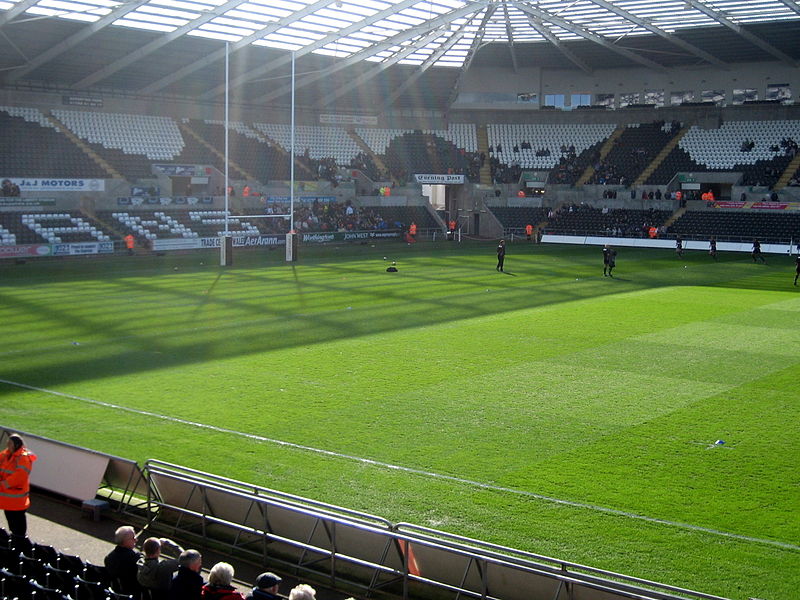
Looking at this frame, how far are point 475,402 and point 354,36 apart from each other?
42.3m

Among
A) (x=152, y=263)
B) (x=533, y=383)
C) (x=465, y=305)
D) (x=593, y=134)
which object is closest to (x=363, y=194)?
(x=593, y=134)

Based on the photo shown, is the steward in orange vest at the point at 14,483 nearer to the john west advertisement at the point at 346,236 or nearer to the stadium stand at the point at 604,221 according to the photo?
the john west advertisement at the point at 346,236

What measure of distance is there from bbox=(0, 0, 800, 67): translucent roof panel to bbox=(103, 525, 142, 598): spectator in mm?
36360

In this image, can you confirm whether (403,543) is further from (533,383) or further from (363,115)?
(363,115)

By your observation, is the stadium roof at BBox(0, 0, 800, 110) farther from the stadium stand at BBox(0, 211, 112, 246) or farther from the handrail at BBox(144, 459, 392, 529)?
the handrail at BBox(144, 459, 392, 529)

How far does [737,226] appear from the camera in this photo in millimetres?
60562

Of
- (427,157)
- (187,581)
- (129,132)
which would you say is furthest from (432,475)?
(427,157)

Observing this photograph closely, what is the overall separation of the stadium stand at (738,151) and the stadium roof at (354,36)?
488 cm

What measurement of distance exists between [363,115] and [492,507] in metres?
63.5

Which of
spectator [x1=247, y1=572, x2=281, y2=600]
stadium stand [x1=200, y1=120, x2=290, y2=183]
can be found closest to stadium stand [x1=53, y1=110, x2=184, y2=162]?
stadium stand [x1=200, y1=120, x2=290, y2=183]

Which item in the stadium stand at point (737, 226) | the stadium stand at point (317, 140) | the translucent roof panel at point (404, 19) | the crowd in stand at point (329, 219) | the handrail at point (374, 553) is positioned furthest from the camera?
the stadium stand at point (317, 140)

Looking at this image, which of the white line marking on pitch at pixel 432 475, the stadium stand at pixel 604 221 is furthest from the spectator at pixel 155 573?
the stadium stand at pixel 604 221

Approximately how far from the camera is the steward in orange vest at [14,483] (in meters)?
10.3

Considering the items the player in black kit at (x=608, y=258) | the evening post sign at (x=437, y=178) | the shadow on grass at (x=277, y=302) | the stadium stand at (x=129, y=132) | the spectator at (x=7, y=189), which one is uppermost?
the stadium stand at (x=129, y=132)
